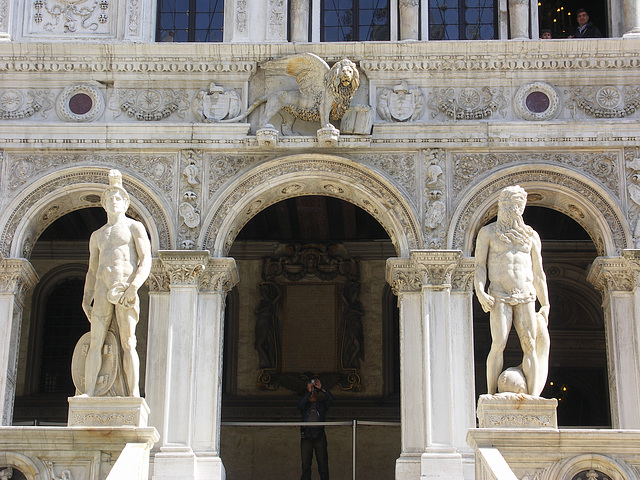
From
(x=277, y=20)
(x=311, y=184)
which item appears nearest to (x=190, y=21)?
(x=277, y=20)

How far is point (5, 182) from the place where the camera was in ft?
76.0

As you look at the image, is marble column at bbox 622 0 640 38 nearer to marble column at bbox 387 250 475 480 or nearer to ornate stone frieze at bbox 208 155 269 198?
marble column at bbox 387 250 475 480

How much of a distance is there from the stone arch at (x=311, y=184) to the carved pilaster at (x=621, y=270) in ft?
10.2

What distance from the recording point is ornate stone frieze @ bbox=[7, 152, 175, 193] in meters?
23.2

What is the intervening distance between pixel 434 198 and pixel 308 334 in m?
5.83

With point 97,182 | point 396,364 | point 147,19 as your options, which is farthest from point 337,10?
point 396,364

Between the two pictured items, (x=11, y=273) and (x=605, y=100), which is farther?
(x=605, y=100)

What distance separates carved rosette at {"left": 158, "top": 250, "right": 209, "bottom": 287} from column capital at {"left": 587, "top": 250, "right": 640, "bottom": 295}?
6.59 meters

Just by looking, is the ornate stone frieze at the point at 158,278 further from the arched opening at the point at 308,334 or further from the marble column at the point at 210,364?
the arched opening at the point at 308,334

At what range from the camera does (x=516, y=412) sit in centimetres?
1836

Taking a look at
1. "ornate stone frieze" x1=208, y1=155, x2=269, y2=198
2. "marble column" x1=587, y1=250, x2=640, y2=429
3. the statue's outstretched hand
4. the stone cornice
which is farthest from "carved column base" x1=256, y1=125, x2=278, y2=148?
"marble column" x1=587, y1=250, x2=640, y2=429

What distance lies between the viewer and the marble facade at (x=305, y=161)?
2200cm

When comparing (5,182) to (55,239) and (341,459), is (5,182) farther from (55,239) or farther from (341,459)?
(341,459)

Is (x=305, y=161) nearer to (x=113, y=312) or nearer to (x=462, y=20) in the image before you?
(x=462, y=20)
